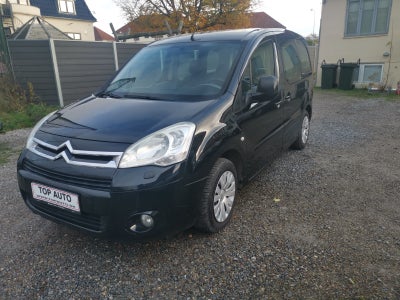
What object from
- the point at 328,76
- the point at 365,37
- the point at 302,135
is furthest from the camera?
the point at 328,76

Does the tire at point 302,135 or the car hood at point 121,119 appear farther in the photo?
the tire at point 302,135

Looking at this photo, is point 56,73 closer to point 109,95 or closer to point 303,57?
point 109,95

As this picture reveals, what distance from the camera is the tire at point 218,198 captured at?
246 cm

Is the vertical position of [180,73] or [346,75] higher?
[180,73]

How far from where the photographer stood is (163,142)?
87.4 inches

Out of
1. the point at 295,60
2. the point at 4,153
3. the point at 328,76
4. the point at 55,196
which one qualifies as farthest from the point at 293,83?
the point at 328,76

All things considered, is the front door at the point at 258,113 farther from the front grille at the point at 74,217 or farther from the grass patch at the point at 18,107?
the grass patch at the point at 18,107

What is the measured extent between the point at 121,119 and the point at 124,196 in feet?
2.30

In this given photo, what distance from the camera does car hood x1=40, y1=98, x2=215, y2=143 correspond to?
228 cm

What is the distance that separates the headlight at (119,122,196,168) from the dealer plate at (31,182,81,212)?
46 cm

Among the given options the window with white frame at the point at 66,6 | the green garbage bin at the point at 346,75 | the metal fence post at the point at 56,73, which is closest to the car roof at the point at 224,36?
the metal fence post at the point at 56,73

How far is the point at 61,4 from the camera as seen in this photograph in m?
26.1

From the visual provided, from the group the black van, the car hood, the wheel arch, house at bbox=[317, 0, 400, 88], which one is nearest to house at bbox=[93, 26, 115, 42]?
house at bbox=[317, 0, 400, 88]

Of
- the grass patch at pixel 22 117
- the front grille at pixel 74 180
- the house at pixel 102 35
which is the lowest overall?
the grass patch at pixel 22 117
